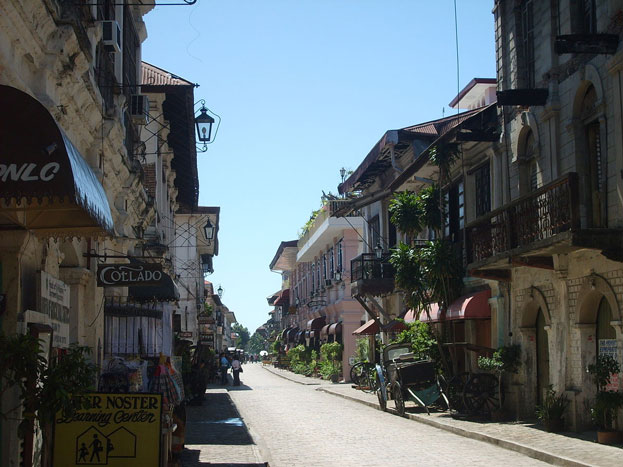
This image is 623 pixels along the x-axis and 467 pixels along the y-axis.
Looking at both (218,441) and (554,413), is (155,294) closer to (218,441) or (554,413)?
(218,441)

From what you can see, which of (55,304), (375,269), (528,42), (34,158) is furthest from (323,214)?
(34,158)

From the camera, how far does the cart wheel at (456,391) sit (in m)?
21.0

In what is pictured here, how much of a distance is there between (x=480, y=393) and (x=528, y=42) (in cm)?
766

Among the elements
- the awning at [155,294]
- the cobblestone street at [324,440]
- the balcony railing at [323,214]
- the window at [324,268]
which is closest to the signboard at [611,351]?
the cobblestone street at [324,440]

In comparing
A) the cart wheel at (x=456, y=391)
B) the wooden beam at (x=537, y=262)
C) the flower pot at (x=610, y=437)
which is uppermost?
the wooden beam at (x=537, y=262)

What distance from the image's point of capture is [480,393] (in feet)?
67.1

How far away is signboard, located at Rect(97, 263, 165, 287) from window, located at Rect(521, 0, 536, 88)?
9.82 meters

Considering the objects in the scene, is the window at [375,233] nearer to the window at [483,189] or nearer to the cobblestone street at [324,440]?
the cobblestone street at [324,440]

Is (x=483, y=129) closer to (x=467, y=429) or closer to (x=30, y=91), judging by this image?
(x=467, y=429)

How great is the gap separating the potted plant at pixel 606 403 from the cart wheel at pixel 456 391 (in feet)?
17.1

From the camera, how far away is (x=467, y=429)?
59.4ft

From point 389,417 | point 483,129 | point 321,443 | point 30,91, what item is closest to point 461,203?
point 483,129

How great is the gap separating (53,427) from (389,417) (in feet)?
47.0

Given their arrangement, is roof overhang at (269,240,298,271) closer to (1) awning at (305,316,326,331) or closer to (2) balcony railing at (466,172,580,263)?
(1) awning at (305,316,326,331)
